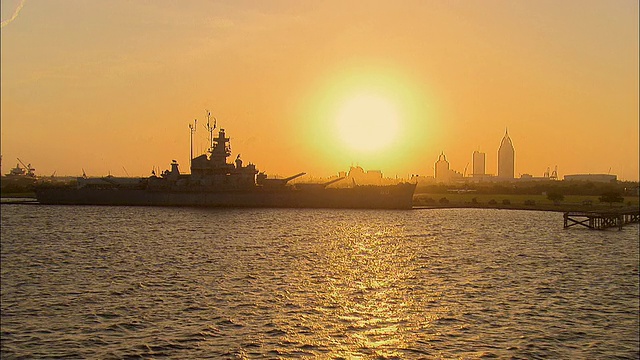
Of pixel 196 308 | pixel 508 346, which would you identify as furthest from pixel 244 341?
pixel 508 346

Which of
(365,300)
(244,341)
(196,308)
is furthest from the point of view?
(365,300)

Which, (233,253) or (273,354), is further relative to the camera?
(233,253)

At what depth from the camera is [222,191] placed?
362 feet

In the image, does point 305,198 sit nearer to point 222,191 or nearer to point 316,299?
point 222,191

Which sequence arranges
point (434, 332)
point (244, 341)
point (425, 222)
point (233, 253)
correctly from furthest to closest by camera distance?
point (425, 222) → point (233, 253) → point (434, 332) → point (244, 341)

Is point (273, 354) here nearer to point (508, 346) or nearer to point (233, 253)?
point (508, 346)

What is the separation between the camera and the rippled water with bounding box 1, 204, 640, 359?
755 inches

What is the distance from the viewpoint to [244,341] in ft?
64.0

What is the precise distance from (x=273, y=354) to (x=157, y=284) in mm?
12445

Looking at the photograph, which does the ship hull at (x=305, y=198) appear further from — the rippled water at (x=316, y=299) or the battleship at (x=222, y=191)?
the rippled water at (x=316, y=299)

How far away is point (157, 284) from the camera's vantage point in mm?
28875

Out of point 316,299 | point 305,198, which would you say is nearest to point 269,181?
point 305,198

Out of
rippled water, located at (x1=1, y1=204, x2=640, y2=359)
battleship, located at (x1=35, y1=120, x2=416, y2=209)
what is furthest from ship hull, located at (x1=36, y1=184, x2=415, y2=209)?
rippled water, located at (x1=1, y1=204, x2=640, y2=359)

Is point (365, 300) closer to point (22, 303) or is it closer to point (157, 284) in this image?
point (157, 284)
